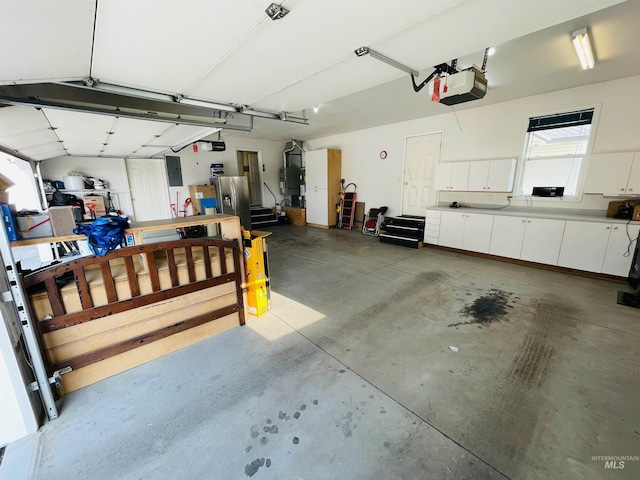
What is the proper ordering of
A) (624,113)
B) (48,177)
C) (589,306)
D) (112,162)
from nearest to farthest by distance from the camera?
(589,306) < (624,113) < (48,177) < (112,162)

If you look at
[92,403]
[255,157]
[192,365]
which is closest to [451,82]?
[192,365]

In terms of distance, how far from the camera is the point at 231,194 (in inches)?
301

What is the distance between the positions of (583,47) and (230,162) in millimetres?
8006

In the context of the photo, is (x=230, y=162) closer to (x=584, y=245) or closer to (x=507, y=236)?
(x=507, y=236)

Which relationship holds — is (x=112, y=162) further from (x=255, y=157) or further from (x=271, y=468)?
(x=271, y=468)

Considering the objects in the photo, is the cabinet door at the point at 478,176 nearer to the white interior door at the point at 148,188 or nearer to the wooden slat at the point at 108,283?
the wooden slat at the point at 108,283

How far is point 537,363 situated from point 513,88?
4245 mm

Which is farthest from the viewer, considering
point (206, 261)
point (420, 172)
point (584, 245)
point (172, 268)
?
point (420, 172)

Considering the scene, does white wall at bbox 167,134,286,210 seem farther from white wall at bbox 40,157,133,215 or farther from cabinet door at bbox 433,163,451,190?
cabinet door at bbox 433,163,451,190

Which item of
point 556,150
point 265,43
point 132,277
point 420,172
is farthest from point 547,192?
point 132,277

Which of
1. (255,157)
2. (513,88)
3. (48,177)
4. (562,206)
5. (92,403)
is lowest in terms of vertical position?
(92,403)

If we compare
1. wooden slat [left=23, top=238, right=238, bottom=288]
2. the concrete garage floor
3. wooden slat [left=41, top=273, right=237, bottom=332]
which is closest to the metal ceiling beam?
wooden slat [left=23, top=238, right=238, bottom=288]

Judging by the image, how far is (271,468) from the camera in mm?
1364

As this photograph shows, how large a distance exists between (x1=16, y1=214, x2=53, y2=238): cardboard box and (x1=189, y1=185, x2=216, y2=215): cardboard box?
5934mm
